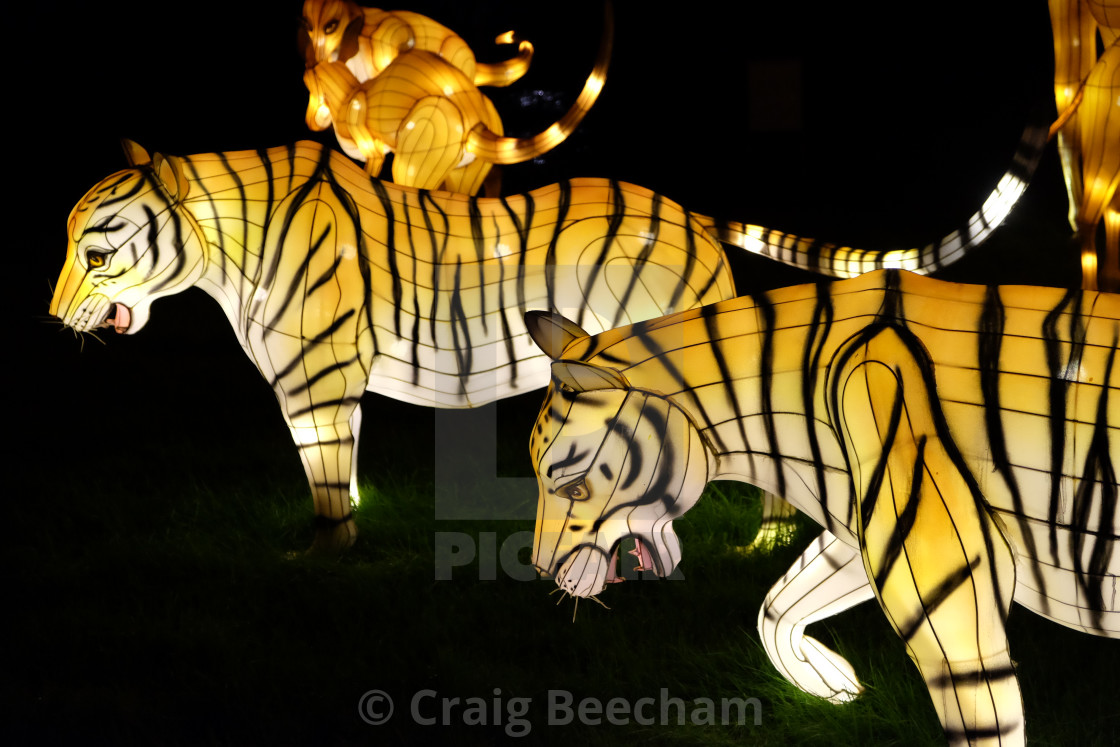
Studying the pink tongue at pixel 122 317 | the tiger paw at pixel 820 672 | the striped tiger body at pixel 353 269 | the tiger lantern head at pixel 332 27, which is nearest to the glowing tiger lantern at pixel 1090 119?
the striped tiger body at pixel 353 269

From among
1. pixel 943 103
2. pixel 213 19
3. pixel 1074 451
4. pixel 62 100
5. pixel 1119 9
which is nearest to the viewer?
pixel 1074 451

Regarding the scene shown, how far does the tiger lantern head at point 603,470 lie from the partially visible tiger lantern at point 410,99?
330cm

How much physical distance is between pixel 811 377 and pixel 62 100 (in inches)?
412

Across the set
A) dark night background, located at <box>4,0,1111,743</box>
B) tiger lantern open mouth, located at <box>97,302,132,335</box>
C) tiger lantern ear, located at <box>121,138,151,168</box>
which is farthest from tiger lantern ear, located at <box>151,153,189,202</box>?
dark night background, located at <box>4,0,1111,743</box>

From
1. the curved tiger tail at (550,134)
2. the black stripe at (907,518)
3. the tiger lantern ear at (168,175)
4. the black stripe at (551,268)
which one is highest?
the curved tiger tail at (550,134)

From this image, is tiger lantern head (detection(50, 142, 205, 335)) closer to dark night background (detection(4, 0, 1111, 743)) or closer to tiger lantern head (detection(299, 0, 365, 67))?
tiger lantern head (detection(299, 0, 365, 67))

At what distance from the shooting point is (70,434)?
632 centimetres

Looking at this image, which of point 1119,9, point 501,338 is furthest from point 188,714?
point 1119,9

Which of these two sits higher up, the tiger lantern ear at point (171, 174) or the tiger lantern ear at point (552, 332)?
the tiger lantern ear at point (171, 174)

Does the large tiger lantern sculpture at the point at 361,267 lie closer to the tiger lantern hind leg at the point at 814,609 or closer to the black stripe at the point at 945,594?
the tiger lantern hind leg at the point at 814,609

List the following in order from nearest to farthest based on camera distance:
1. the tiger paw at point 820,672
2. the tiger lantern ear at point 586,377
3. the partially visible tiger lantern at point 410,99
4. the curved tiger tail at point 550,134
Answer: the tiger lantern ear at point 586,377, the tiger paw at point 820,672, the curved tiger tail at point 550,134, the partially visible tiger lantern at point 410,99

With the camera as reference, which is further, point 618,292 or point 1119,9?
point 1119,9

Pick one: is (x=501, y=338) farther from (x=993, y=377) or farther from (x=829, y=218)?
(x=829, y=218)

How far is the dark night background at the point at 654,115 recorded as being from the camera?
861 cm
